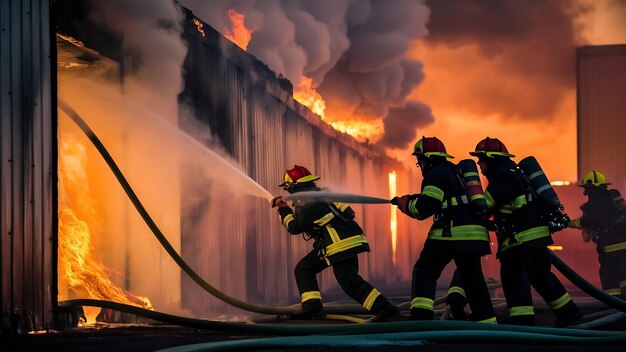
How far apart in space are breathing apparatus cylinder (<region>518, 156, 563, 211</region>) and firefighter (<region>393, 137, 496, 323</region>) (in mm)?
718

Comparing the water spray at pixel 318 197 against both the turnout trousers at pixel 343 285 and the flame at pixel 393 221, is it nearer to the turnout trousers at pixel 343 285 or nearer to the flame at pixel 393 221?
the turnout trousers at pixel 343 285

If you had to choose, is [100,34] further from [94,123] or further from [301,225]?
[301,225]

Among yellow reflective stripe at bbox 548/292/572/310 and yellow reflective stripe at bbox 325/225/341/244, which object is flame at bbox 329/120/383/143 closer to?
yellow reflective stripe at bbox 325/225/341/244

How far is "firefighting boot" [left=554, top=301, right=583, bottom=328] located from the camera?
857cm

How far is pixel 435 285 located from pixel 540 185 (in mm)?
1268

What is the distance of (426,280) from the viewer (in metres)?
8.03

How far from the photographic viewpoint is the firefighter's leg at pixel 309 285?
30.1 ft

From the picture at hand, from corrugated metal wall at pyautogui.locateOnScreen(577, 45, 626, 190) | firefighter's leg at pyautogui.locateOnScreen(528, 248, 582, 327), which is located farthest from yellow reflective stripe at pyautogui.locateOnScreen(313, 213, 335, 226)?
corrugated metal wall at pyautogui.locateOnScreen(577, 45, 626, 190)

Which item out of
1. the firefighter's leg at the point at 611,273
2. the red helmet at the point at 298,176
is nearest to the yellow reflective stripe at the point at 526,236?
the red helmet at the point at 298,176

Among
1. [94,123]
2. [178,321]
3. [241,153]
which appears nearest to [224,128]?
[241,153]

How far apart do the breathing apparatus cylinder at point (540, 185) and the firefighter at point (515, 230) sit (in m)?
0.09

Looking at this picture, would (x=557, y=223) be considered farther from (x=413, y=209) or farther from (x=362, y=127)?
(x=362, y=127)

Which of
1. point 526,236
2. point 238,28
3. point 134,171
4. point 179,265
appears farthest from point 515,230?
point 238,28

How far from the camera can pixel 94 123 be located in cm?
1001
